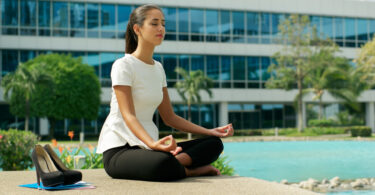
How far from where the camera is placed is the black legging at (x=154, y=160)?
10.4ft

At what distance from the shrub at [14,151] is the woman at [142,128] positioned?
5.53 meters

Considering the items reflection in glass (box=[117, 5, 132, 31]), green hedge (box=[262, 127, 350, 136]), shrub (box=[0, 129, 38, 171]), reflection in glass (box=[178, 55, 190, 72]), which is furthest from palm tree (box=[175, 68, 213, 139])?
shrub (box=[0, 129, 38, 171])

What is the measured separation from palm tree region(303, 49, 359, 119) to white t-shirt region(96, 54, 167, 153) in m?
27.0

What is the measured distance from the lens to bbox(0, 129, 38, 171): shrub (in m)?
8.46

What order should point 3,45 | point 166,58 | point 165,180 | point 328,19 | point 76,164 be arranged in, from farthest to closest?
point 328,19
point 166,58
point 3,45
point 76,164
point 165,180

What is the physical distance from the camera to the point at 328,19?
117ft

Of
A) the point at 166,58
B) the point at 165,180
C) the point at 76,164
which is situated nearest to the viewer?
the point at 165,180

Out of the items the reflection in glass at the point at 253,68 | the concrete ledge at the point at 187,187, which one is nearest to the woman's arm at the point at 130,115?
the concrete ledge at the point at 187,187

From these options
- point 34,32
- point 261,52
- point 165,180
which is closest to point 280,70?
point 261,52

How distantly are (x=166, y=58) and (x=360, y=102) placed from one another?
15534 mm

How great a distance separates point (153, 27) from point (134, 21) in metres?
0.18

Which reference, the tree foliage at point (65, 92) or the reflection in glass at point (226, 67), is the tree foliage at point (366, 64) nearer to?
the reflection in glass at point (226, 67)

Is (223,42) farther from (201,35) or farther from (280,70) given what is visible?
(280,70)

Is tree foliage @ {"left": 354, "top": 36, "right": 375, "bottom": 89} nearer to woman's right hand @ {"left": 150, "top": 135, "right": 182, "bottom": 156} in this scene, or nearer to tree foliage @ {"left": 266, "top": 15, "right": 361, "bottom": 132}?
tree foliage @ {"left": 266, "top": 15, "right": 361, "bottom": 132}
